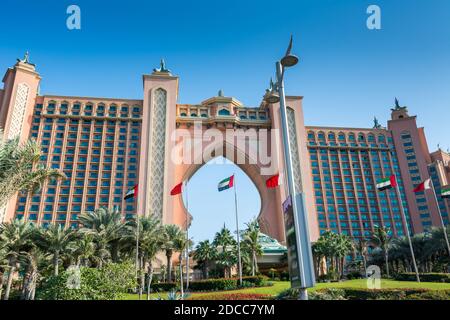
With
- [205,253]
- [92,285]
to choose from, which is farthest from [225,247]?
[92,285]

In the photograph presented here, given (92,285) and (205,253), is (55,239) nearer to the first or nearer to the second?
(92,285)

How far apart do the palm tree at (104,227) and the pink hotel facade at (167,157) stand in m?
33.5

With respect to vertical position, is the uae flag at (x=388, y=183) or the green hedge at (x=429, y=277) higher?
the uae flag at (x=388, y=183)

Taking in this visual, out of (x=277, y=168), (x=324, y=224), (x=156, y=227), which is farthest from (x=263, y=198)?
(x=156, y=227)

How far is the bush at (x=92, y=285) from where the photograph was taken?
2630 centimetres

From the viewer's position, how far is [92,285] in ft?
91.8

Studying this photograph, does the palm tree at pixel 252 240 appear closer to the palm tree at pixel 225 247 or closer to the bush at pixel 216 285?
the palm tree at pixel 225 247

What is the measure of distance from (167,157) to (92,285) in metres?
59.1

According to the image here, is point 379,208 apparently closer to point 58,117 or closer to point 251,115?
point 251,115

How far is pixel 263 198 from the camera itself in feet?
315

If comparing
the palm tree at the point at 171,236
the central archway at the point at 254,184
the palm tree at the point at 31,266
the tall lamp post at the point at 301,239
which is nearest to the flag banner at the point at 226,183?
the palm tree at the point at 171,236

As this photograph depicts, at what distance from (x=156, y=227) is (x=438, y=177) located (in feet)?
307
